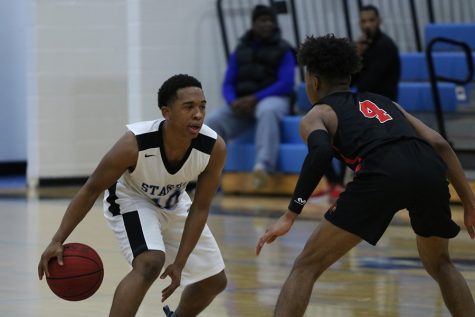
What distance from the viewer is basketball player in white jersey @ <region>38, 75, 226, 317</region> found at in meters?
5.29

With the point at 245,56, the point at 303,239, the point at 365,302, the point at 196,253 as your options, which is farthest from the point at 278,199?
the point at 196,253

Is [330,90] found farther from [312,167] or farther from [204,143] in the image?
[204,143]

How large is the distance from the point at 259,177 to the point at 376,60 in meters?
2.06

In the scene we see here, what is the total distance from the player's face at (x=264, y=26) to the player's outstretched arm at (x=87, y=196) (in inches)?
300

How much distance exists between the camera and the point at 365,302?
6.61 meters

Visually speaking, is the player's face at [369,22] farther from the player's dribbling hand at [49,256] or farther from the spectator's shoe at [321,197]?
the player's dribbling hand at [49,256]

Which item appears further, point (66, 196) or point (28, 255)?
point (66, 196)

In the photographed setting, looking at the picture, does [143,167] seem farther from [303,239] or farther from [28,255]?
[303,239]

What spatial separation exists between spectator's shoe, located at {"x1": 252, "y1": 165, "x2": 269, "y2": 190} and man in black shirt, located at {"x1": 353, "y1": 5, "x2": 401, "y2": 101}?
161cm

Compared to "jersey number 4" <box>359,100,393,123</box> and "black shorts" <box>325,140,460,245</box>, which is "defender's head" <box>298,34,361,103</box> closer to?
"jersey number 4" <box>359,100,393,123</box>

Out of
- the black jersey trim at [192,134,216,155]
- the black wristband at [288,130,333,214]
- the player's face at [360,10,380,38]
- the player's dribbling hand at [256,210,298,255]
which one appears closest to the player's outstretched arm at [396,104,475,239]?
the black wristband at [288,130,333,214]

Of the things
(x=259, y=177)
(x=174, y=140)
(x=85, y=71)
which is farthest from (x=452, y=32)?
(x=174, y=140)

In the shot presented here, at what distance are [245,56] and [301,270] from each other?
824 cm

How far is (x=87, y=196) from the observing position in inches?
209
